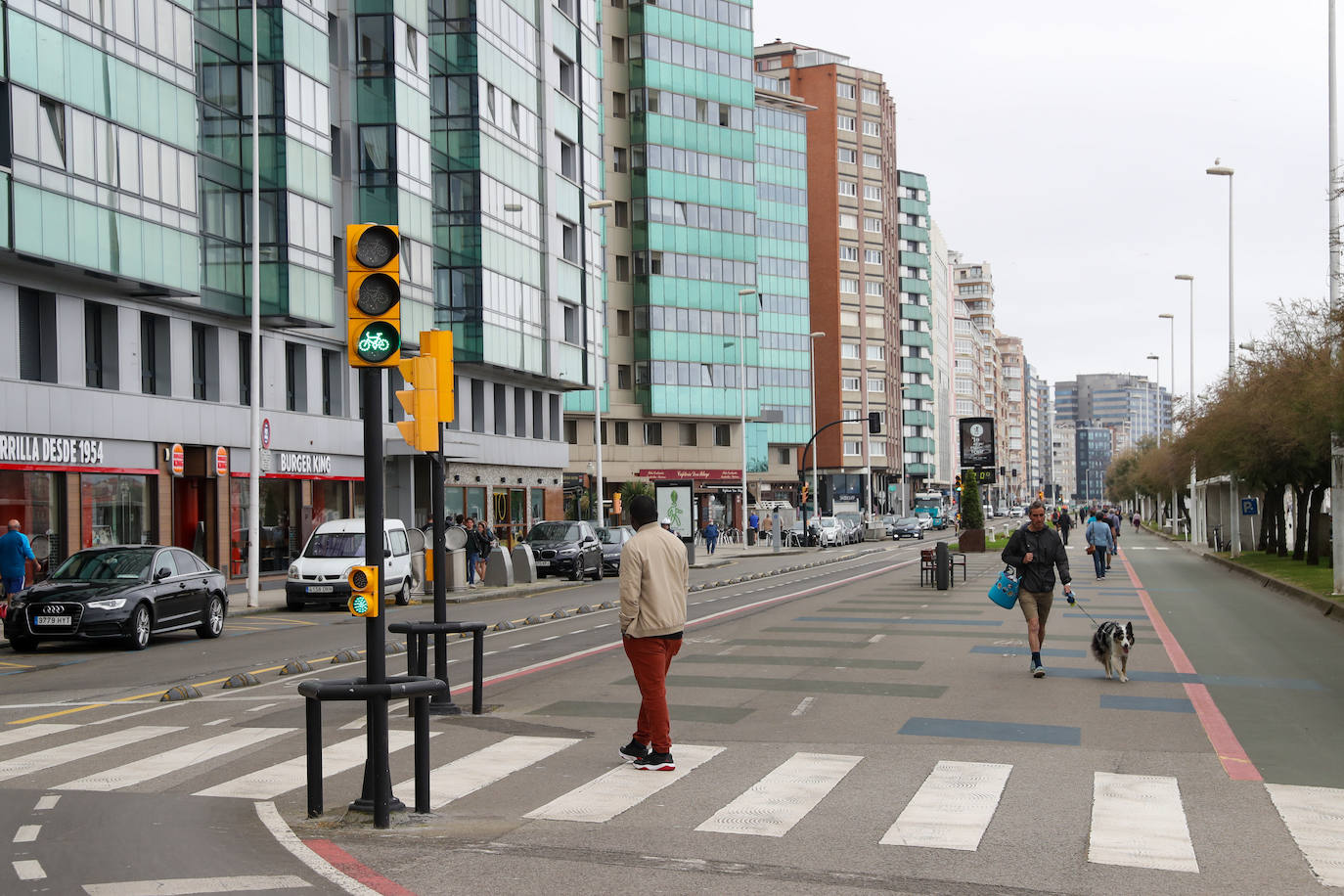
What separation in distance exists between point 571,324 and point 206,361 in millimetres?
25955

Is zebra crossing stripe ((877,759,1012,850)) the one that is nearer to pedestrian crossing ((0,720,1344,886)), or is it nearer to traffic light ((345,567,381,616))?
pedestrian crossing ((0,720,1344,886))

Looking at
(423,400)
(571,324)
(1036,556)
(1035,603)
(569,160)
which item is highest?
(569,160)

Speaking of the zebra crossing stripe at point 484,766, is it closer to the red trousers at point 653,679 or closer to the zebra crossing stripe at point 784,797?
the red trousers at point 653,679

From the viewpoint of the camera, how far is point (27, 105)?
28.2 m

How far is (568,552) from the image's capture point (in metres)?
37.8

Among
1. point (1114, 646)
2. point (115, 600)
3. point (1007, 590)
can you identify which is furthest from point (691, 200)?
point (1114, 646)

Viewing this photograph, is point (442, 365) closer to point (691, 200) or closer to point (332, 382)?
point (332, 382)

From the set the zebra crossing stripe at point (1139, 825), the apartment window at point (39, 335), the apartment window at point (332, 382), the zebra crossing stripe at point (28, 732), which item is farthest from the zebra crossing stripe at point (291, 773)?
the apartment window at point (332, 382)

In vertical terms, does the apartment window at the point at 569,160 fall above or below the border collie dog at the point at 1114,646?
above

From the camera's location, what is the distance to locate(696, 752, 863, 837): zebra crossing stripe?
24.8 feet

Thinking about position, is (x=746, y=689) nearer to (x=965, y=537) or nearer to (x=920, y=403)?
(x=965, y=537)

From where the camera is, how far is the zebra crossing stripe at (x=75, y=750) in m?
9.59

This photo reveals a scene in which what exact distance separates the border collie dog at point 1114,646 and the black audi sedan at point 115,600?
42.2 ft

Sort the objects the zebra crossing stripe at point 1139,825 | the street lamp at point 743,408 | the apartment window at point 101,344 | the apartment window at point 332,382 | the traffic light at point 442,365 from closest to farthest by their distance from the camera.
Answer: the zebra crossing stripe at point 1139,825 → the traffic light at point 442,365 → the apartment window at point 101,344 → the apartment window at point 332,382 → the street lamp at point 743,408
